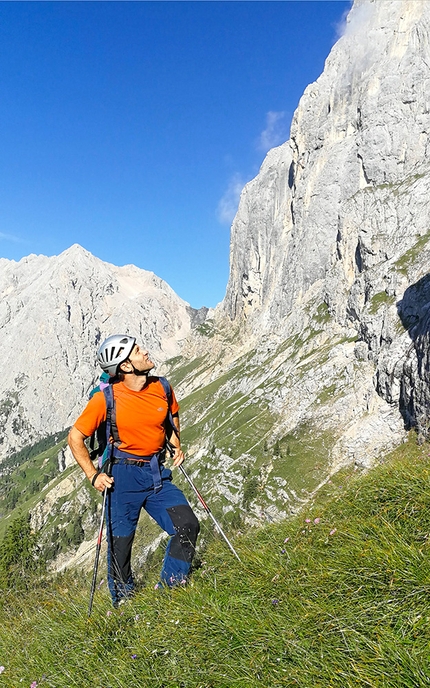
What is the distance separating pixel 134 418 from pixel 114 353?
1265 millimetres

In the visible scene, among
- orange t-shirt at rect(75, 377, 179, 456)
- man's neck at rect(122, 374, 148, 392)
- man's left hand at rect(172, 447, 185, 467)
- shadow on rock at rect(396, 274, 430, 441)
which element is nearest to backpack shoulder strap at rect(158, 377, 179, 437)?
orange t-shirt at rect(75, 377, 179, 456)

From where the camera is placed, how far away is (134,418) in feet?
23.4

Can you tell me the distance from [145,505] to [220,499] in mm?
152699

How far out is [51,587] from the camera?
26.1 feet

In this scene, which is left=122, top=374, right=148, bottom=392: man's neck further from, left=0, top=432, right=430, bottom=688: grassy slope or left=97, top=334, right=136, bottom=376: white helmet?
left=0, top=432, right=430, bottom=688: grassy slope

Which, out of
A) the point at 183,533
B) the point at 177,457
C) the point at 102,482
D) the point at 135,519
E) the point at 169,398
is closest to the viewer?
the point at 183,533

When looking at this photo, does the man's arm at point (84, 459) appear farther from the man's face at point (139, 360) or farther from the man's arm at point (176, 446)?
the man's face at point (139, 360)

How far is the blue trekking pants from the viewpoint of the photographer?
251 inches

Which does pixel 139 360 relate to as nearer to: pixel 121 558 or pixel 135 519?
pixel 135 519

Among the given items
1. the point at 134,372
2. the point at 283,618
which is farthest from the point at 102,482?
the point at 283,618

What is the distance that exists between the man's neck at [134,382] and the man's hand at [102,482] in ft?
5.20

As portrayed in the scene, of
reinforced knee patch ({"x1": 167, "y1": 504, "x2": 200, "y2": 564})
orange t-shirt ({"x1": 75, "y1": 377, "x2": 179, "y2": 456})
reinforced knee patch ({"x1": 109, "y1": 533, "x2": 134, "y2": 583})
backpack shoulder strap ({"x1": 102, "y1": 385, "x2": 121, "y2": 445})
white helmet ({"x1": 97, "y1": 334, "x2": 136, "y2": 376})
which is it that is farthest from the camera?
white helmet ({"x1": 97, "y1": 334, "x2": 136, "y2": 376})

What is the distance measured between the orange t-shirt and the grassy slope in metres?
2.29

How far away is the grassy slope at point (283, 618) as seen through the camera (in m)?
3.33
